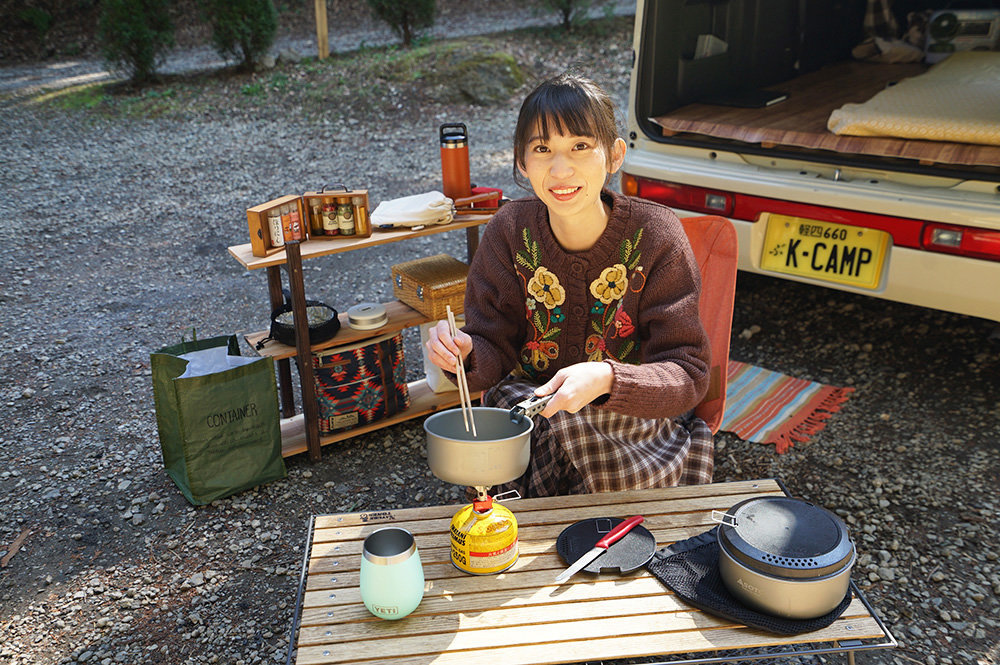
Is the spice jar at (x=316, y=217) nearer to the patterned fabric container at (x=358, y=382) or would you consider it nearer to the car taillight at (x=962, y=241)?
the patterned fabric container at (x=358, y=382)

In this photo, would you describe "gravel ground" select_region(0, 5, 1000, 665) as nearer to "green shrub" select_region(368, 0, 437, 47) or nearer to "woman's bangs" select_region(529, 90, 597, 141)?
"woman's bangs" select_region(529, 90, 597, 141)

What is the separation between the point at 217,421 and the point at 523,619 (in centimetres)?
142

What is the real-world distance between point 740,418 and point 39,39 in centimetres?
1156

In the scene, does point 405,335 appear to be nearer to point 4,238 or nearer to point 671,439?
point 671,439

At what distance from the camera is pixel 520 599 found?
5.08ft

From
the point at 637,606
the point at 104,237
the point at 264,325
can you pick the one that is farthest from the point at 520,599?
the point at 104,237

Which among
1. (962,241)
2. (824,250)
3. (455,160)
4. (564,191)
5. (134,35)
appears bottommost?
(824,250)

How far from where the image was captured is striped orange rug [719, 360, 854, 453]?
9.64 feet

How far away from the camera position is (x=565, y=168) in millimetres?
1812

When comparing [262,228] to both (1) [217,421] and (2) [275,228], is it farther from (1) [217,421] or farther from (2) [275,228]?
(1) [217,421]

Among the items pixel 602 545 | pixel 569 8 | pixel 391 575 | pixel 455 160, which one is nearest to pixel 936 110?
pixel 455 160

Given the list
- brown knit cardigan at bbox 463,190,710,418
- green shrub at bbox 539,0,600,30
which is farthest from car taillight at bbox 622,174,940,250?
green shrub at bbox 539,0,600,30

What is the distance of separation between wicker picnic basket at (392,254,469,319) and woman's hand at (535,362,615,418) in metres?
1.20

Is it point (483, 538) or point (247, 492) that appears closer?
point (483, 538)
